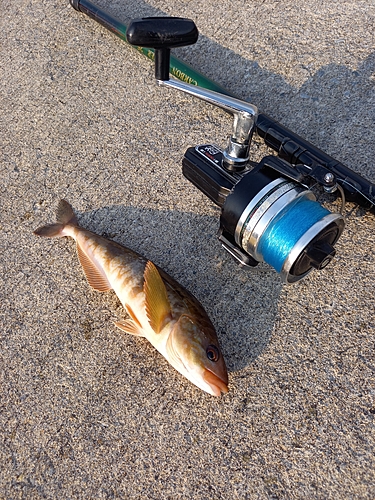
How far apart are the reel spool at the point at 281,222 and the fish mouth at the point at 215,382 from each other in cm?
54

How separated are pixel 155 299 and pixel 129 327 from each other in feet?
0.83

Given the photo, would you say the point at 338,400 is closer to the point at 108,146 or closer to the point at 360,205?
the point at 360,205

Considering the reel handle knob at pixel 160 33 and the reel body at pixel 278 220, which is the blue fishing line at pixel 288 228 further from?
the reel handle knob at pixel 160 33

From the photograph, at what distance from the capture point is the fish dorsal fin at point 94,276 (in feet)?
7.77

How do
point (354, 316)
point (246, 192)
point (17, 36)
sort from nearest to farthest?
point (246, 192) < point (354, 316) < point (17, 36)

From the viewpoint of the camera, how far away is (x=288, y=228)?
1.78 metres

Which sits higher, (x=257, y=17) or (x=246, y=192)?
(x=257, y=17)

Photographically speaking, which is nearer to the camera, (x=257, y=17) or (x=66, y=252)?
(x=66, y=252)

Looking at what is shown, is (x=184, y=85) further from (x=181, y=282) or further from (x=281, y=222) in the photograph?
(x=181, y=282)

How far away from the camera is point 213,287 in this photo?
232 centimetres

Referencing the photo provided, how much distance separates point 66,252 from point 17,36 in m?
2.29

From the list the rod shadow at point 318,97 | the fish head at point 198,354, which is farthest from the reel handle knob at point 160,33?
the fish head at point 198,354

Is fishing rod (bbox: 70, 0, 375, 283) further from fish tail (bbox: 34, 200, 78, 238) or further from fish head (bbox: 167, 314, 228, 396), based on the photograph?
fish tail (bbox: 34, 200, 78, 238)

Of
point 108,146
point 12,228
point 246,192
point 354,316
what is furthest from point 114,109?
point 354,316
